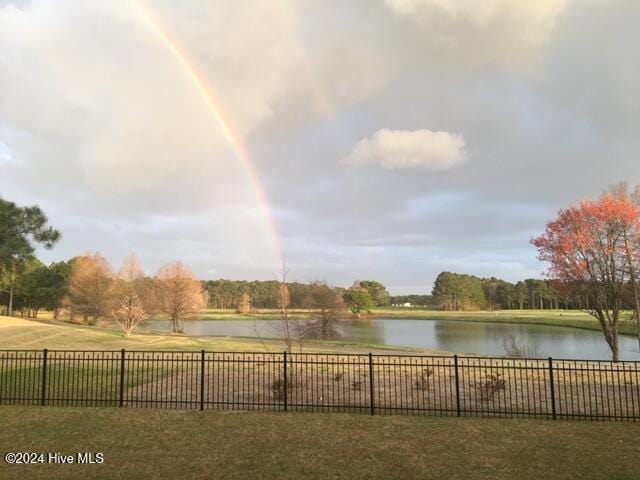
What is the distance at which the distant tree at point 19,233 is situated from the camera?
36.9 m

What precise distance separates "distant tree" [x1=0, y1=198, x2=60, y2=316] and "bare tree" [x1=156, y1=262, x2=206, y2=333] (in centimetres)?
1715

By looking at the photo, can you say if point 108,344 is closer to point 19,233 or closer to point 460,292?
point 19,233

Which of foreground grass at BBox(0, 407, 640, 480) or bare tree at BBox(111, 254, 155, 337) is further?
bare tree at BBox(111, 254, 155, 337)

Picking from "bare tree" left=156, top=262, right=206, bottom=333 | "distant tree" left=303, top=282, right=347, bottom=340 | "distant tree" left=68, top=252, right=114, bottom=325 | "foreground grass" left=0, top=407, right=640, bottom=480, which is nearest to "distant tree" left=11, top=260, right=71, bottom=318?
"distant tree" left=68, top=252, right=114, bottom=325

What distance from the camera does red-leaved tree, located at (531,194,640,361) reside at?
21719mm

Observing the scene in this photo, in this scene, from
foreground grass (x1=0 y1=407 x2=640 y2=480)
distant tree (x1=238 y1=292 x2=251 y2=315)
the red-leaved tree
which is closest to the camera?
foreground grass (x1=0 y1=407 x2=640 y2=480)

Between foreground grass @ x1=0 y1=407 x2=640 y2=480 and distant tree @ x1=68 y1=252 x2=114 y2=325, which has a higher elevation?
distant tree @ x1=68 y1=252 x2=114 y2=325

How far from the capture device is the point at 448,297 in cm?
14538

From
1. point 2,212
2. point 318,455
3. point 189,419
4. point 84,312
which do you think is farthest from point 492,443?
point 84,312

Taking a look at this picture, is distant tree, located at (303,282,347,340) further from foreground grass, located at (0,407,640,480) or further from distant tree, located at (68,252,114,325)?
foreground grass, located at (0,407,640,480)

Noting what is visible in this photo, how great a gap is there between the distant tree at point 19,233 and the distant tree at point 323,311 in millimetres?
25202

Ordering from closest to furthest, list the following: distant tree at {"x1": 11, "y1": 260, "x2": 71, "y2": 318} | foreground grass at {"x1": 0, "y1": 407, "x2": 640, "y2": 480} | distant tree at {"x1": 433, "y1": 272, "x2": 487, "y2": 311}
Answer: foreground grass at {"x1": 0, "y1": 407, "x2": 640, "y2": 480} → distant tree at {"x1": 11, "y1": 260, "x2": 71, "y2": 318} → distant tree at {"x1": 433, "y1": 272, "x2": 487, "y2": 311}

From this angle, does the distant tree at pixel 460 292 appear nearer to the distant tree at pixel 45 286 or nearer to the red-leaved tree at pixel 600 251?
the distant tree at pixel 45 286

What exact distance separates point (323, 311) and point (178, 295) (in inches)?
816
